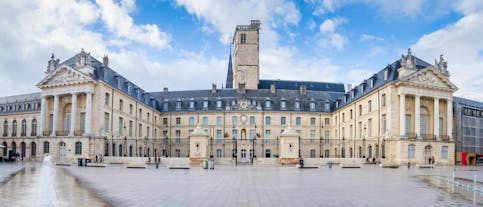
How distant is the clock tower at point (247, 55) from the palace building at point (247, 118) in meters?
0.84

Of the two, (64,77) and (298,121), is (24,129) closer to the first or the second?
(64,77)

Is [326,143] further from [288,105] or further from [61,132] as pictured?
[61,132]

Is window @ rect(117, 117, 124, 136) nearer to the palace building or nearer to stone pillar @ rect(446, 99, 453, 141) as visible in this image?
the palace building

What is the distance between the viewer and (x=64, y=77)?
51.9m

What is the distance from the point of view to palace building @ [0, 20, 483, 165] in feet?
158

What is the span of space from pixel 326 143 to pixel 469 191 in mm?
51302

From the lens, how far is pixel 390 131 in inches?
1873

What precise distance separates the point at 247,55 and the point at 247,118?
55.7 ft

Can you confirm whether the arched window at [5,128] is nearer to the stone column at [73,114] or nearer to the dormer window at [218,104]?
the stone column at [73,114]

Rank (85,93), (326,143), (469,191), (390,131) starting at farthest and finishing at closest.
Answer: (326,143)
(85,93)
(390,131)
(469,191)

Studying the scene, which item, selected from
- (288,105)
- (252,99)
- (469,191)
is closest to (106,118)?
(252,99)

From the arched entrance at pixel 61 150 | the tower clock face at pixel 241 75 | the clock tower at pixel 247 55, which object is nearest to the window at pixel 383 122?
the clock tower at pixel 247 55

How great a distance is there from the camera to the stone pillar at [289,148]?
4222 cm

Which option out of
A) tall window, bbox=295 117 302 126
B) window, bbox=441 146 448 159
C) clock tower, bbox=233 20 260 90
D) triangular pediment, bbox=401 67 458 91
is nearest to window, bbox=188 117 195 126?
clock tower, bbox=233 20 260 90
